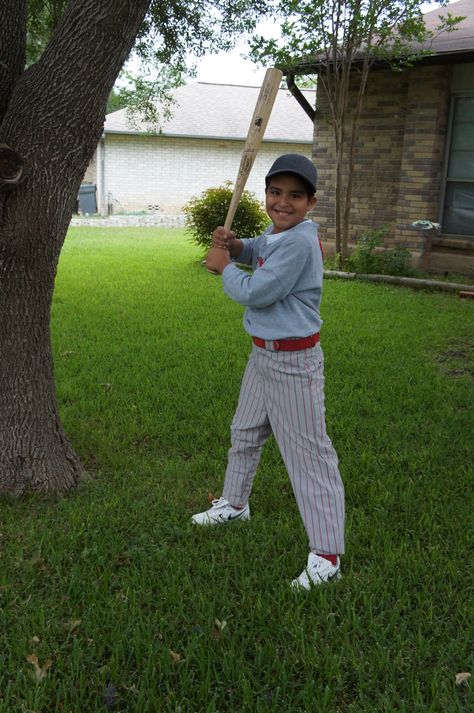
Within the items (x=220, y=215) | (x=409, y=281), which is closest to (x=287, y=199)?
(x=409, y=281)

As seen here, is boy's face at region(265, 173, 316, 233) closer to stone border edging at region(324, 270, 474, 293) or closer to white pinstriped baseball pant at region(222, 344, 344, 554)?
white pinstriped baseball pant at region(222, 344, 344, 554)

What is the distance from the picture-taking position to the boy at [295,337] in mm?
2523

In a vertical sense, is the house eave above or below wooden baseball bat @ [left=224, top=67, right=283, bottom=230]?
above

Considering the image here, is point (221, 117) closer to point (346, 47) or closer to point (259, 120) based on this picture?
point (346, 47)

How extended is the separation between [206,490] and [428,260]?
796 cm

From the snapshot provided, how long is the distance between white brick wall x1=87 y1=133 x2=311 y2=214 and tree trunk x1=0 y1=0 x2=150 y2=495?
2379 centimetres

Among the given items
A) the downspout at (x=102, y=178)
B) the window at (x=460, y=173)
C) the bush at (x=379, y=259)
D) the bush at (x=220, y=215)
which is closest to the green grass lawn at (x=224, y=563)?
the bush at (x=379, y=259)

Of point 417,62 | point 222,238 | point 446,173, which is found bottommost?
point 222,238

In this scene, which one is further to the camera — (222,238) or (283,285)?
(222,238)

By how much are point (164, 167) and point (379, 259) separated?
59.3 feet

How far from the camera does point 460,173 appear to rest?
10484 mm

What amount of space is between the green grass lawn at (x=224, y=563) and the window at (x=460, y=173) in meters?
5.65

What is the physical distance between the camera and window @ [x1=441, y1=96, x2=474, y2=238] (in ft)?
33.7

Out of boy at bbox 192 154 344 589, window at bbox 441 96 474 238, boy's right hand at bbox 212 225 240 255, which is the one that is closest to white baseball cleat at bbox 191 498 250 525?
boy at bbox 192 154 344 589
